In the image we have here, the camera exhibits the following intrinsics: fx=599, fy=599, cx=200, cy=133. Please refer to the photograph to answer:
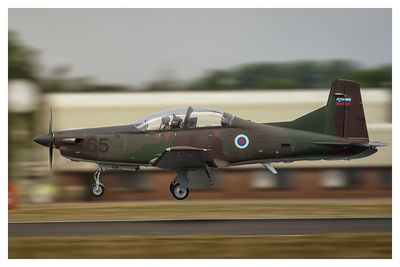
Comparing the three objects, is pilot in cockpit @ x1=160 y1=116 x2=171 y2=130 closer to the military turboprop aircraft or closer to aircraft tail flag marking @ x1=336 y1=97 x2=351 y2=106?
the military turboprop aircraft

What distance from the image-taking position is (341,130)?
58.0 feet

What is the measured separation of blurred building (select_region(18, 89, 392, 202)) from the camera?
2816 cm

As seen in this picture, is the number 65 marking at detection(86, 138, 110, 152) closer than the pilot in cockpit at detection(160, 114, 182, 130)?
No

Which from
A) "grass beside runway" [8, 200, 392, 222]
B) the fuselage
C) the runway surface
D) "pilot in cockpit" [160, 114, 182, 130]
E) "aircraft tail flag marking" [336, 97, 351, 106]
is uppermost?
"aircraft tail flag marking" [336, 97, 351, 106]

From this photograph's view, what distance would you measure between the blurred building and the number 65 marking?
1060cm

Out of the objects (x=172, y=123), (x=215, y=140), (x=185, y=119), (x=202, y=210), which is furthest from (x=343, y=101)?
Result: (x=202, y=210)

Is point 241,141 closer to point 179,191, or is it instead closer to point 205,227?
point 179,191

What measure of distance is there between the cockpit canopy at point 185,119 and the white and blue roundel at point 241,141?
19.0 inches

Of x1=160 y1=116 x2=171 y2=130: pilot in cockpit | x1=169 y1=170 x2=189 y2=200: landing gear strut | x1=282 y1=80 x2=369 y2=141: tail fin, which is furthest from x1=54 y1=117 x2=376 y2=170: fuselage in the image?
x1=169 y1=170 x2=189 y2=200: landing gear strut

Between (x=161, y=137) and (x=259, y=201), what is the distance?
12.0 metres

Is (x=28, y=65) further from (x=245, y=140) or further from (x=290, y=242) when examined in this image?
(x=290, y=242)

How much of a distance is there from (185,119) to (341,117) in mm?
4683

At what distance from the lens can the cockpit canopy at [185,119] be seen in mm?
16859

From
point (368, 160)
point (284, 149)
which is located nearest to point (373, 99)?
point (368, 160)
